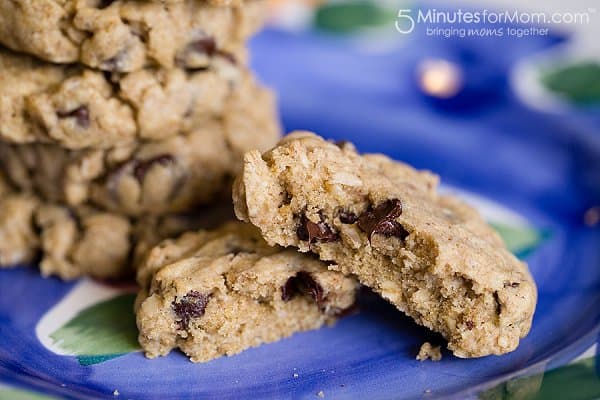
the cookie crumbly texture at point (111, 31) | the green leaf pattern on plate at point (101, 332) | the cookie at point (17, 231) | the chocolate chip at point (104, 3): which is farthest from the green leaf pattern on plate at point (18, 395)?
the chocolate chip at point (104, 3)

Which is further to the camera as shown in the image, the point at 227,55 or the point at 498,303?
the point at 227,55

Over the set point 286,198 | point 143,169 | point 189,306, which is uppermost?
point 286,198

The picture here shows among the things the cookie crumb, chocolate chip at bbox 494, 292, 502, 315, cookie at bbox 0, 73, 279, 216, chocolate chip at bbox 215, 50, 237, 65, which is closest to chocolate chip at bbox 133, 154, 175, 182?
cookie at bbox 0, 73, 279, 216

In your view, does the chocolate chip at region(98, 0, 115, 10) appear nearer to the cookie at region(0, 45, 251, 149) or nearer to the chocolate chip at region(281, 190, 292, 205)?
the cookie at region(0, 45, 251, 149)

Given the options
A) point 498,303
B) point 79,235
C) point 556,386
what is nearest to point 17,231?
point 79,235

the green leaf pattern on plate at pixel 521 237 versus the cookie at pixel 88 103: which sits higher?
the cookie at pixel 88 103

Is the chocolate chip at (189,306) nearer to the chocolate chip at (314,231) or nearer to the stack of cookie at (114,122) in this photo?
the chocolate chip at (314,231)

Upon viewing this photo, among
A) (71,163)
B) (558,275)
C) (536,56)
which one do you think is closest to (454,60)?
(536,56)

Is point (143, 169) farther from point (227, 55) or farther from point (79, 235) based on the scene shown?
point (227, 55)
